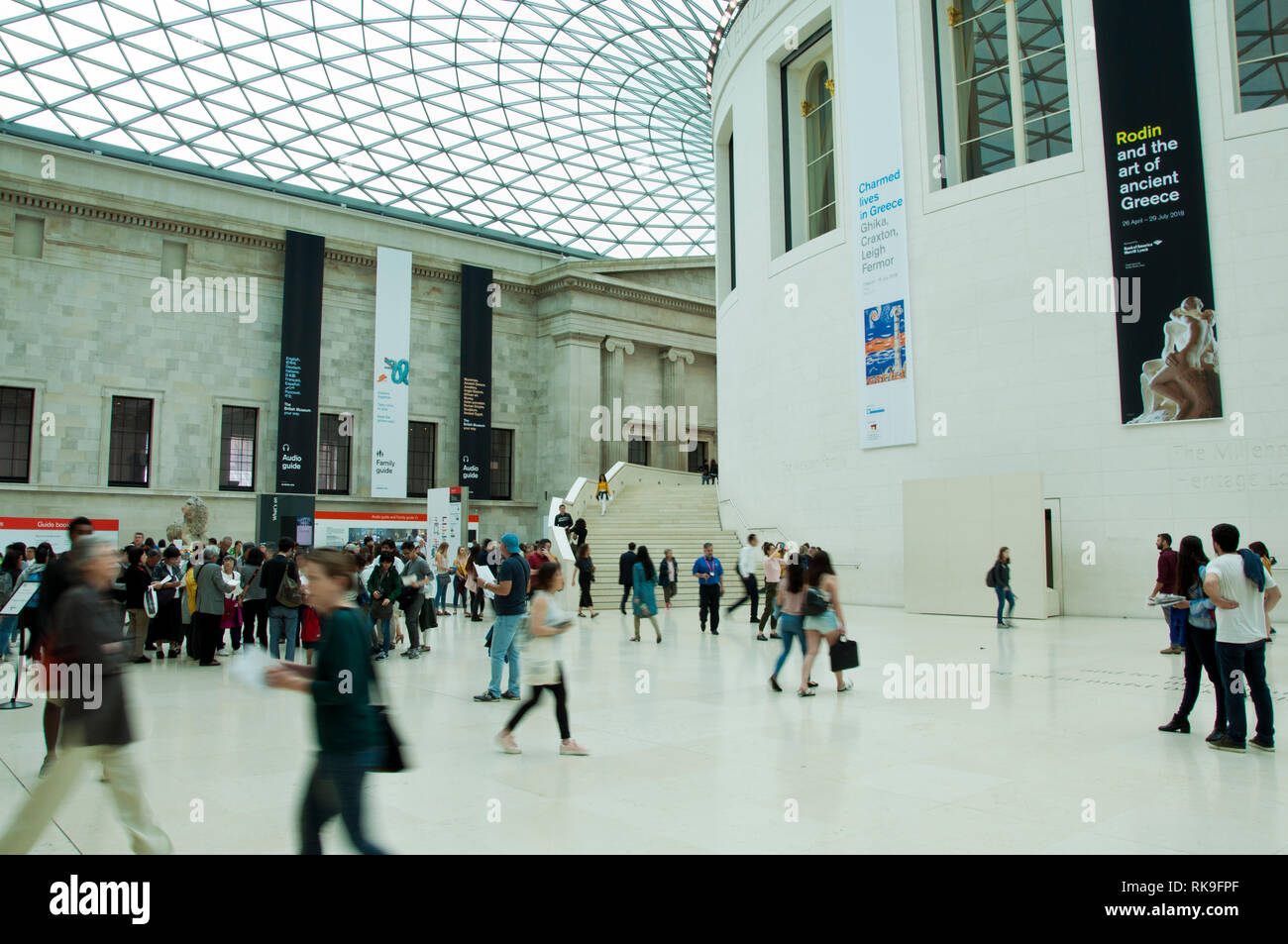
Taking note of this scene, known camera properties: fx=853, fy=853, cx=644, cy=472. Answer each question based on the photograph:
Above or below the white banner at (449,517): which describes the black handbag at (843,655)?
below

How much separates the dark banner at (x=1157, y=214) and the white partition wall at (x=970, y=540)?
3.12 metres

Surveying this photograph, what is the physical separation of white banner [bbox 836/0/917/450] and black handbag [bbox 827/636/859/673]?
13.2 meters

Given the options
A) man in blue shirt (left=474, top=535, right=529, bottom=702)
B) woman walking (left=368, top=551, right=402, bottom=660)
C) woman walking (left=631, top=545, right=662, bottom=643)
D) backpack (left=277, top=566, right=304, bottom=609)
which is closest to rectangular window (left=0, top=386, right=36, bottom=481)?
woman walking (left=368, top=551, right=402, bottom=660)

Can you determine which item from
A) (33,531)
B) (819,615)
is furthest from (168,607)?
(33,531)

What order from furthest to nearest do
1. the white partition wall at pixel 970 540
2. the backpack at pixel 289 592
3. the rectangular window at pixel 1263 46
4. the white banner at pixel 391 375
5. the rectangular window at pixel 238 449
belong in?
1. the white banner at pixel 391 375
2. the rectangular window at pixel 238 449
3. the rectangular window at pixel 1263 46
4. the white partition wall at pixel 970 540
5. the backpack at pixel 289 592

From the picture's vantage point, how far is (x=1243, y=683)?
6586 mm

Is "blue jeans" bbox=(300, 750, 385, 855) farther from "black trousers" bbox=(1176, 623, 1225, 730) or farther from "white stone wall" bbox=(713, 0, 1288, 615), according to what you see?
"white stone wall" bbox=(713, 0, 1288, 615)

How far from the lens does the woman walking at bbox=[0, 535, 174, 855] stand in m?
3.88

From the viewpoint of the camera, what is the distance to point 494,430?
40000 mm

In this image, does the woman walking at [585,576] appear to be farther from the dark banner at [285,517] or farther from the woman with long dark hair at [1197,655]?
the dark banner at [285,517]

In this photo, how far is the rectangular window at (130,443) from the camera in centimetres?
3006

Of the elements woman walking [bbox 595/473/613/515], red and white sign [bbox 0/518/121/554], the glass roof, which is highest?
the glass roof

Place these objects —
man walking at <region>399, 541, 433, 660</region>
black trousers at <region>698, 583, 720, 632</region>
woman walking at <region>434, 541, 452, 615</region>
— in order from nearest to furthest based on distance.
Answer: man walking at <region>399, 541, 433, 660</region>
black trousers at <region>698, 583, 720, 632</region>
woman walking at <region>434, 541, 452, 615</region>

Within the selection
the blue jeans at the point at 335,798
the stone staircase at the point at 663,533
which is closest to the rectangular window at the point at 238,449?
the stone staircase at the point at 663,533
